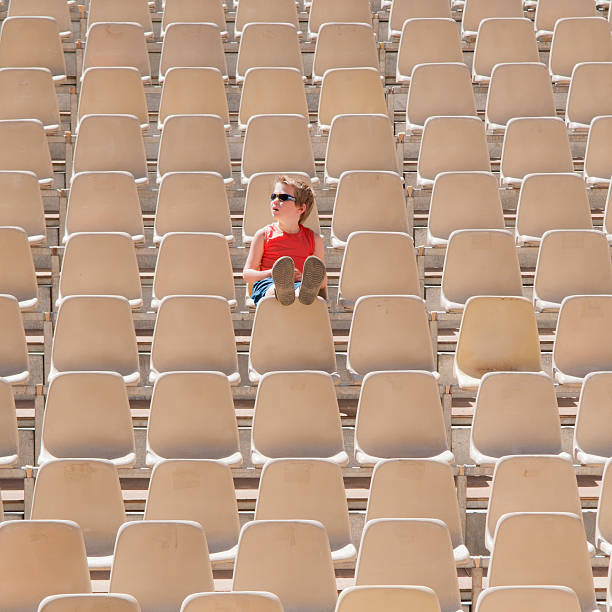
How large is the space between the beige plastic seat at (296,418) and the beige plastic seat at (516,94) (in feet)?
6.84

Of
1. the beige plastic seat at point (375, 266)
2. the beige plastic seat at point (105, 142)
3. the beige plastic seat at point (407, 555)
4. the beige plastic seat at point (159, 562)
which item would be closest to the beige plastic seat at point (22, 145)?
the beige plastic seat at point (105, 142)

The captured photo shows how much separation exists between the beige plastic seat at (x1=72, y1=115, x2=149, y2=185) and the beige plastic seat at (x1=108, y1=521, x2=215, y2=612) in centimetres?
229

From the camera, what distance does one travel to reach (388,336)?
15.4 ft

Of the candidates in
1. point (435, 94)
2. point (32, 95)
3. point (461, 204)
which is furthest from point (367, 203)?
point (32, 95)

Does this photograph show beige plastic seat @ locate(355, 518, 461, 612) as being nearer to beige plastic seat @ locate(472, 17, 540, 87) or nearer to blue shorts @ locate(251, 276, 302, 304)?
blue shorts @ locate(251, 276, 302, 304)

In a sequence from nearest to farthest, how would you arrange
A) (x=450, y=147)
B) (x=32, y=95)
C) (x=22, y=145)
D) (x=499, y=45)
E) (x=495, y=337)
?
(x=495, y=337) → (x=22, y=145) → (x=450, y=147) → (x=32, y=95) → (x=499, y=45)

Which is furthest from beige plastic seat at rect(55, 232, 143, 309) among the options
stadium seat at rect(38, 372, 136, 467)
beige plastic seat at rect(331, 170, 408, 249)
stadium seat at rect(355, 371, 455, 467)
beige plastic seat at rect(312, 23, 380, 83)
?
beige plastic seat at rect(312, 23, 380, 83)

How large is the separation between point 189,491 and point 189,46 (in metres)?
2.88

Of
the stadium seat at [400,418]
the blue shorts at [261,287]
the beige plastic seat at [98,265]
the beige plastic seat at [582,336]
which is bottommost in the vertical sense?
the stadium seat at [400,418]

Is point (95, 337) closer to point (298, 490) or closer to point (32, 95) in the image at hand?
point (298, 490)

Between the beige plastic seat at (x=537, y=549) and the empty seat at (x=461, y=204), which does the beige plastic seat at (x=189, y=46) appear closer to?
the empty seat at (x=461, y=204)

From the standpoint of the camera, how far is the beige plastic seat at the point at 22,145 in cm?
552

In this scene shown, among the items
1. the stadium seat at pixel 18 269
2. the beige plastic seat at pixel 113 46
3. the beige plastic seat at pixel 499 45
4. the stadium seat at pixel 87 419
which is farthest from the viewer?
the beige plastic seat at pixel 499 45

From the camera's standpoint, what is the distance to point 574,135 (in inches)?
237
